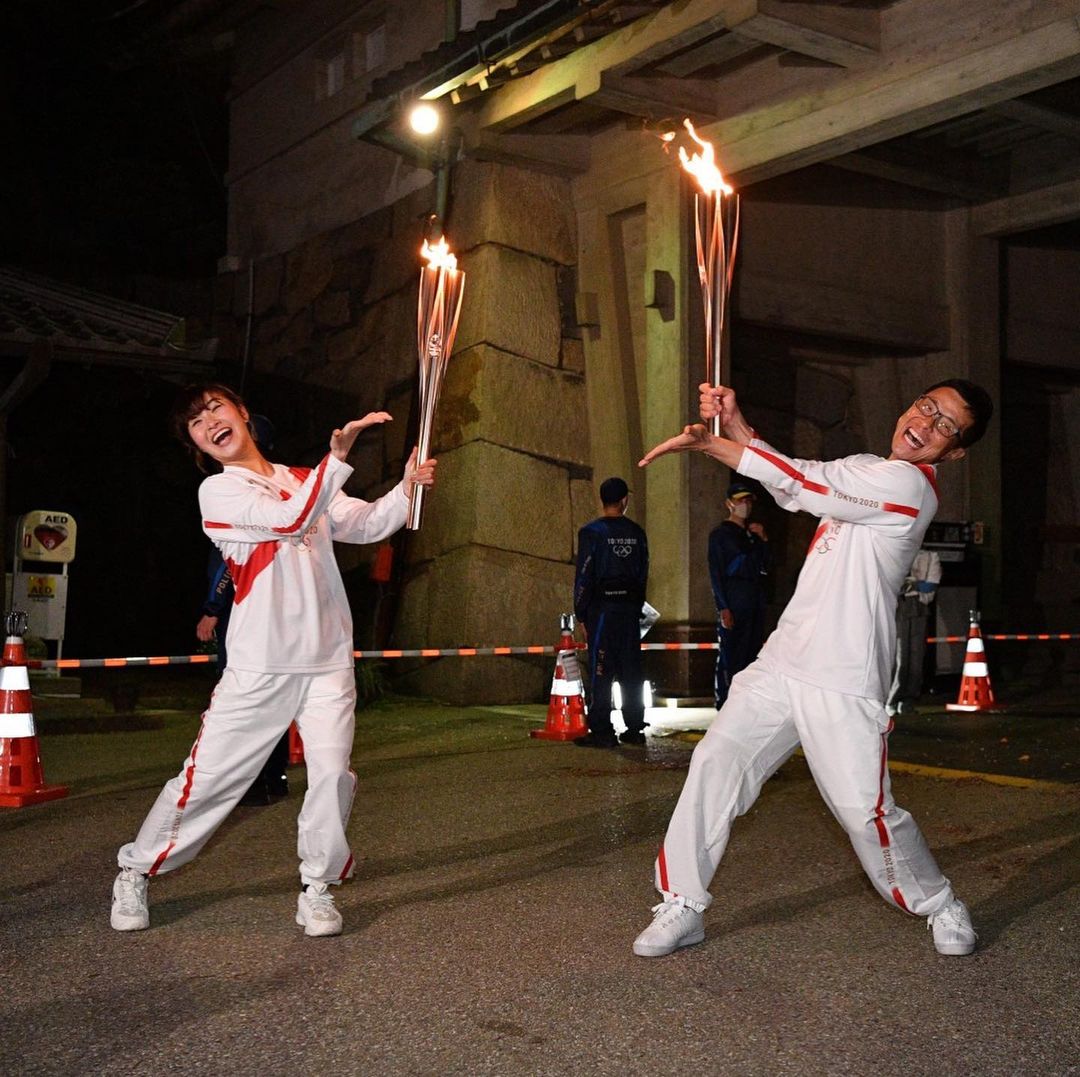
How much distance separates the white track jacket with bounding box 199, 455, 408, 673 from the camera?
4.57 m

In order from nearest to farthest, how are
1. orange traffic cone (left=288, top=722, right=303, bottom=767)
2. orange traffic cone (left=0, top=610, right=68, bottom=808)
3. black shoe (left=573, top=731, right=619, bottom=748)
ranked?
orange traffic cone (left=0, top=610, right=68, bottom=808) < orange traffic cone (left=288, top=722, right=303, bottom=767) < black shoe (left=573, top=731, right=619, bottom=748)

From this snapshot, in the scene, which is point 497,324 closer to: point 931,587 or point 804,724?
point 931,587

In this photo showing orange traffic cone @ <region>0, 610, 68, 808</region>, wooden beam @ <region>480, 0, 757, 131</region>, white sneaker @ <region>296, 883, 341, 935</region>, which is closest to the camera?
white sneaker @ <region>296, 883, 341, 935</region>

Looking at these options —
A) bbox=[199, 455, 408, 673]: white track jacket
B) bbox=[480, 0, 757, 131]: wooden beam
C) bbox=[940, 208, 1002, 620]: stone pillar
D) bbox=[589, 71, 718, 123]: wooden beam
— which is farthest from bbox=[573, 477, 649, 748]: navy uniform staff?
bbox=[940, 208, 1002, 620]: stone pillar

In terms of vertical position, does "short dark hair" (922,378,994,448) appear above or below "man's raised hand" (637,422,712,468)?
above

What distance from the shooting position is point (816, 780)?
14.4ft

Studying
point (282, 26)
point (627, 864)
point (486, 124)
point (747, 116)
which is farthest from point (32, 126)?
point (627, 864)

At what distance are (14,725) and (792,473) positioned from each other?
192 inches

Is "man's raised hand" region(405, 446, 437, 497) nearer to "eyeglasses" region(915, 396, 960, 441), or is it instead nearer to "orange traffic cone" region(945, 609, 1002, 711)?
"eyeglasses" region(915, 396, 960, 441)

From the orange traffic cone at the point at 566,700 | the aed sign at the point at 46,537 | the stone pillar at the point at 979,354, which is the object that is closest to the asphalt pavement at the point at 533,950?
the orange traffic cone at the point at 566,700

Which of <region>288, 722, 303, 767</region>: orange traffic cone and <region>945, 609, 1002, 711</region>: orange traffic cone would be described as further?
<region>945, 609, 1002, 711</region>: orange traffic cone

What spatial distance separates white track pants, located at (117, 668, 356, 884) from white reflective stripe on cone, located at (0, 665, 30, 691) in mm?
3041

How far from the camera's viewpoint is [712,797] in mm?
4422

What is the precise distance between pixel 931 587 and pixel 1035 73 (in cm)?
490
